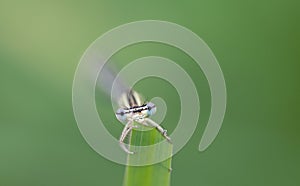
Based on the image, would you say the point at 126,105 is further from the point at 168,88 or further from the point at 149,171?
the point at 168,88

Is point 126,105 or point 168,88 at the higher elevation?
point 168,88

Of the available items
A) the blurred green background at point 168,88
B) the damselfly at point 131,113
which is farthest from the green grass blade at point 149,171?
the blurred green background at point 168,88

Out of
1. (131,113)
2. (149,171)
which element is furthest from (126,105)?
(149,171)

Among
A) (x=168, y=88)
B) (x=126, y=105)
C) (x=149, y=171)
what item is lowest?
(x=149, y=171)

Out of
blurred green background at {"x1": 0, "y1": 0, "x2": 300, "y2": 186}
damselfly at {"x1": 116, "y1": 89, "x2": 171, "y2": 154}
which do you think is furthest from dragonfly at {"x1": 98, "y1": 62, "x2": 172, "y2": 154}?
blurred green background at {"x1": 0, "y1": 0, "x2": 300, "y2": 186}

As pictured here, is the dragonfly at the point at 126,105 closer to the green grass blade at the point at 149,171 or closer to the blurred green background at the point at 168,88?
the green grass blade at the point at 149,171

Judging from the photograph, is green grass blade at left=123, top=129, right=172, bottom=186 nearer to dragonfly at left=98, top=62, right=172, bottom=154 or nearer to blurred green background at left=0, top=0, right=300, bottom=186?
dragonfly at left=98, top=62, right=172, bottom=154

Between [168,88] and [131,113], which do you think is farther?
[168,88]
